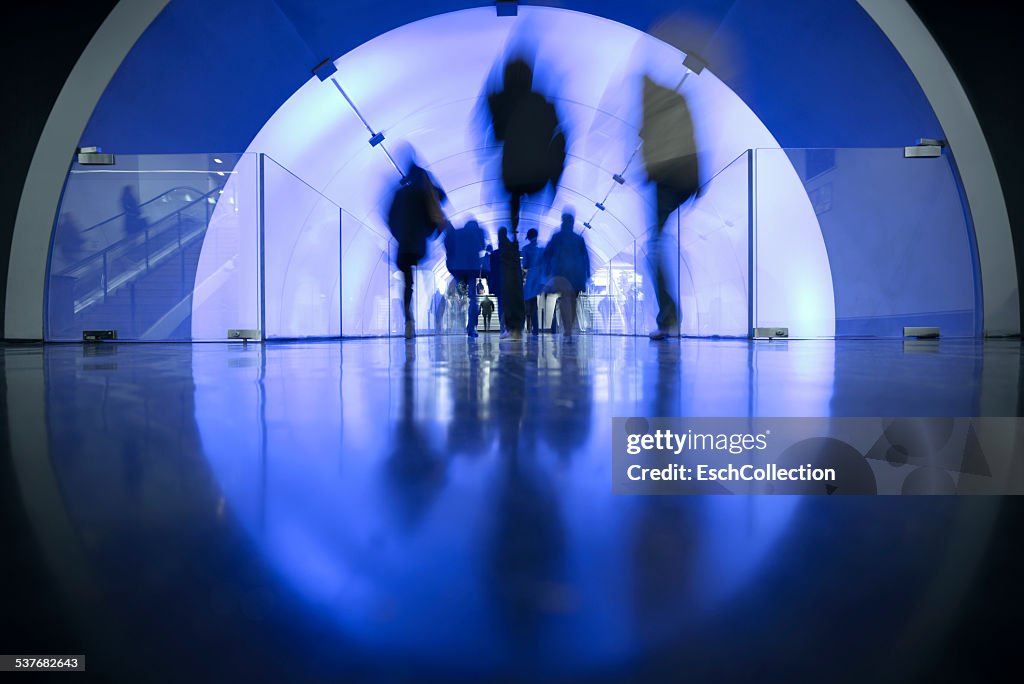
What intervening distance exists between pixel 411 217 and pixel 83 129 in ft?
36.4

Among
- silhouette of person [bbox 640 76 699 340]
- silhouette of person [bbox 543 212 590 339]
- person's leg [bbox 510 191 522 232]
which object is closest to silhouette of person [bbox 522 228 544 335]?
silhouette of person [bbox 640 76 699 340]

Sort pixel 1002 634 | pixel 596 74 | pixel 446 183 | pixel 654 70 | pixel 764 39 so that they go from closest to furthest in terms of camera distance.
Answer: pixel 1002 634 → pixel 764 39 → pixel 654 70 → pixel 596 74 → pixel 446 183

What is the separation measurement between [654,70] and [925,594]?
1259 cm

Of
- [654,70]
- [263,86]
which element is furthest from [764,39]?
[263,86]

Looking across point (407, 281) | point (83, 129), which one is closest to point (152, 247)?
point (83, 129)

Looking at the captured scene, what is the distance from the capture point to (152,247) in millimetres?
10000

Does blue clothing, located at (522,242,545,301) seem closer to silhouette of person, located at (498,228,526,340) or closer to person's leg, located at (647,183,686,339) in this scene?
person's leg, located at (647,183,686,339)

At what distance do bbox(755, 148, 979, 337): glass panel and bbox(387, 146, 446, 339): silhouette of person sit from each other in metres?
7.87

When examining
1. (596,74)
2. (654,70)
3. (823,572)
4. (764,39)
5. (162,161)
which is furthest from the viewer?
(596,74)

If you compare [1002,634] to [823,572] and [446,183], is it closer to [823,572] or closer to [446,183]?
[823,572]

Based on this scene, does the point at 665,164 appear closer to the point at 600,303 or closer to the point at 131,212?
the point at 600,303

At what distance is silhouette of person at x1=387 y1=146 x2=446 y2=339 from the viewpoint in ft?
51.0

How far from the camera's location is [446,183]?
20625 mm

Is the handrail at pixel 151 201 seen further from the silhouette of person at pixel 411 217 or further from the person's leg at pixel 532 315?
the person's leg at pixel 532 315
